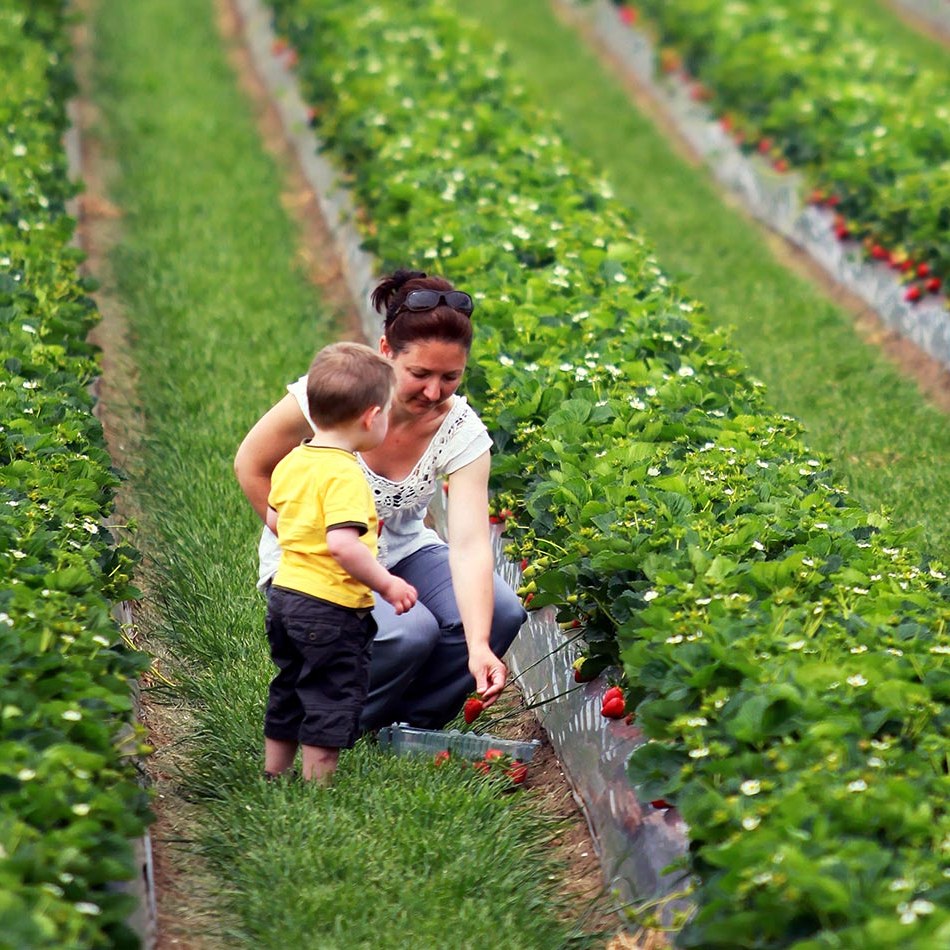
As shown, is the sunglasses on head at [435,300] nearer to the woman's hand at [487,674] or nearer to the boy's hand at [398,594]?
the boy's hand at [398,594]

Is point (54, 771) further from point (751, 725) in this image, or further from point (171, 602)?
point (171, 602)

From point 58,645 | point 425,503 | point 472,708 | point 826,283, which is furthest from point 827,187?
point 58,645

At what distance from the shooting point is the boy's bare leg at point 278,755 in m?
4.27

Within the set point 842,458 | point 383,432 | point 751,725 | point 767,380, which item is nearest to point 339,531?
point 383,432

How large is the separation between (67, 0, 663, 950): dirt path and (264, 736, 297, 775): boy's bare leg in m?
0.25

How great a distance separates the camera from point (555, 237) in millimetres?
7070

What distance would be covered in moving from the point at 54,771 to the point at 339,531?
0.97 m

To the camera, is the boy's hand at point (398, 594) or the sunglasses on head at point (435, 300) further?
the sunglasses on head at point (435, 300)

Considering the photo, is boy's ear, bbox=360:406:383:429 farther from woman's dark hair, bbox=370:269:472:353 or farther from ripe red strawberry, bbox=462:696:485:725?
ripe red strawberry, bbox=462:696:485:725

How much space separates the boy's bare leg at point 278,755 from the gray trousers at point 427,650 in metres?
0.32

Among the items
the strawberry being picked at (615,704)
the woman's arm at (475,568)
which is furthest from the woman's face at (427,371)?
the strawberry being picked at (615,704)

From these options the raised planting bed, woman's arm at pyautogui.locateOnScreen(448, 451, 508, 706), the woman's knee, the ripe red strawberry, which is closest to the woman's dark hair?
woman's arm at pyautogui.locateOnScreen(448, 451, 508, 706)

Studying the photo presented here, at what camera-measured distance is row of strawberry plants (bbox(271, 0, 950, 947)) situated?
3027mm

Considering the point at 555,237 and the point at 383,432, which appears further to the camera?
the point at 555,237
